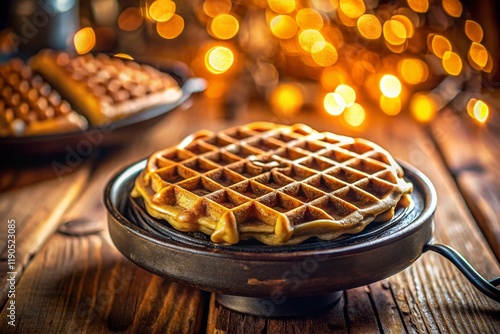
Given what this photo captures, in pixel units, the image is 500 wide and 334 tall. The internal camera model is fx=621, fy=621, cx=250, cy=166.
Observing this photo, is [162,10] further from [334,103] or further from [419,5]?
[419,5]

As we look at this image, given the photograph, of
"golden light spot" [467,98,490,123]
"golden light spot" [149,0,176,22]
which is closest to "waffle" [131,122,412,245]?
"golden light spot" [467,98,490,123]

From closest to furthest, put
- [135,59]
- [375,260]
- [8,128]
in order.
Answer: [375,260], [8,128], [135,59]

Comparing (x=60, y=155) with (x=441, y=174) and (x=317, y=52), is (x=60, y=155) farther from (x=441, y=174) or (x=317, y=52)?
(x=317, y=52)

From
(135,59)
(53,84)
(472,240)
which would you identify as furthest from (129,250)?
(135,59)

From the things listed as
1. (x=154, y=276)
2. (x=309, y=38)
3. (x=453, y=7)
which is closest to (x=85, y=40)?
(x=309, y=38)

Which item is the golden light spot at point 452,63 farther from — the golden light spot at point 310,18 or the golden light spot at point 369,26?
the golden light spot at point 310,18

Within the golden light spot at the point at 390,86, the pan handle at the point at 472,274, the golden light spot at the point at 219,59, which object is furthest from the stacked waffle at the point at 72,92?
the pan handle at the point at 472,274
